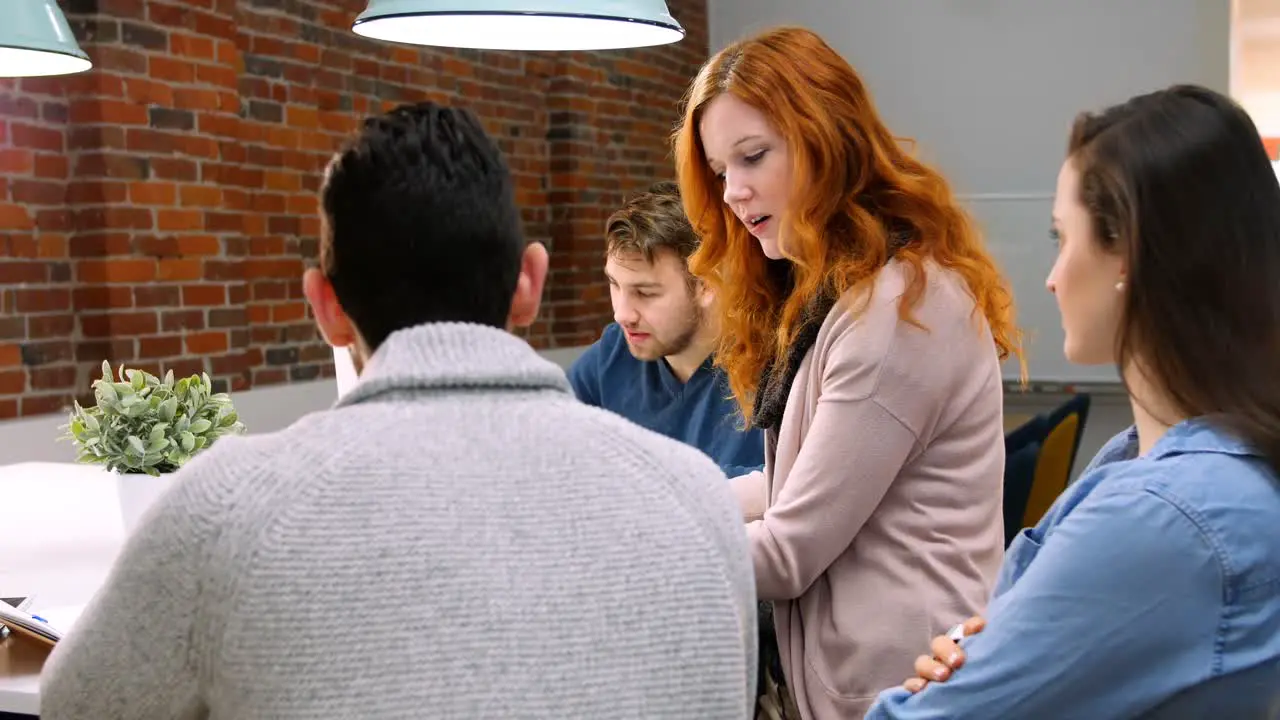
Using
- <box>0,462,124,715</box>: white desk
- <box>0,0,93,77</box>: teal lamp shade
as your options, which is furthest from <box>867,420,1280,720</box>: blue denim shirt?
<box>0,0,93,77</box>: teal lamp shade

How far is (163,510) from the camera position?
92cm

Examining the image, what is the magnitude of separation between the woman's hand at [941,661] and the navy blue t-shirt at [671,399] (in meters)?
0.97

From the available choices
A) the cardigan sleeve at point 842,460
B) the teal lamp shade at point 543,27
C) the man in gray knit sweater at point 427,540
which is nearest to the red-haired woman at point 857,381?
the cardigan sleeve at point 842,460

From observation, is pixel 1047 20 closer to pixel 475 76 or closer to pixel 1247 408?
pixel 475 76

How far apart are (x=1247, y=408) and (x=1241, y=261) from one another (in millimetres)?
126

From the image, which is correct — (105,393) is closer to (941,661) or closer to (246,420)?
(941,661)

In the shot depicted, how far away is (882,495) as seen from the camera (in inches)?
62.4

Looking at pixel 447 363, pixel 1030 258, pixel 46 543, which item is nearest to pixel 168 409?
pixel 46 543

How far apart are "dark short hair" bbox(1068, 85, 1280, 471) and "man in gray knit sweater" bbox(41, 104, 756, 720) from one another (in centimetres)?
42

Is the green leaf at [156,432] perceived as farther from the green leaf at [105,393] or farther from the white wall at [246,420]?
the white wall at [246,420]

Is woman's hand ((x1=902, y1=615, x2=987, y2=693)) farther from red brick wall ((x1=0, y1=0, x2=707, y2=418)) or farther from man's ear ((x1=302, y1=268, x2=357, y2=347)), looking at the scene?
red brick wall ((x1=0, y1=0, x2=707, y2=418))

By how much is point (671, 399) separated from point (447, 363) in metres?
1.55

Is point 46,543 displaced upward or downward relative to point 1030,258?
downward

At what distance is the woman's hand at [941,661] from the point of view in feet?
3.93
